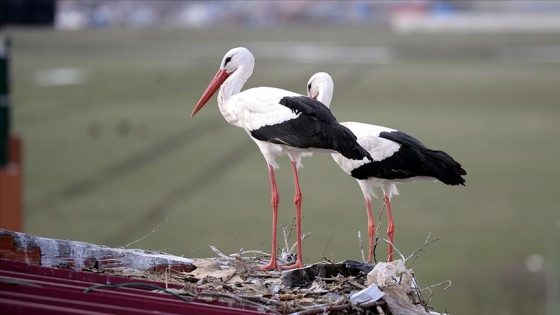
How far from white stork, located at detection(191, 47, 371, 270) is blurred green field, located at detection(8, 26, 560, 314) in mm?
2801

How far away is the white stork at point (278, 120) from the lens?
6980 mm

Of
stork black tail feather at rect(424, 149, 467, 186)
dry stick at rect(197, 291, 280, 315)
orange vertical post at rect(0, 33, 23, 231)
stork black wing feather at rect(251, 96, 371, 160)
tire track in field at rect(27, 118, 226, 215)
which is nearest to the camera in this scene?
dry stick at rect(197, 291, 280, 315)

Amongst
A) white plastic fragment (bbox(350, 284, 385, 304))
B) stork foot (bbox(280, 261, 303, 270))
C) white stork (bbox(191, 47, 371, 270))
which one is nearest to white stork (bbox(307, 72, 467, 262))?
white stork (bbox(191, 47, 371, 270))

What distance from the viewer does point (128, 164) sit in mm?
34031

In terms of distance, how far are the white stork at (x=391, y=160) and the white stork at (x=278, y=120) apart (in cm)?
48

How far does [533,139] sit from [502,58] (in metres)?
21.9

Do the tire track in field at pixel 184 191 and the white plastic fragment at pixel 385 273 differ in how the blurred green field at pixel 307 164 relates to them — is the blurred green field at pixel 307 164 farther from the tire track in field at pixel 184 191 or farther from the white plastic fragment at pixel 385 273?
the white plastic fragment at pixel 385 273

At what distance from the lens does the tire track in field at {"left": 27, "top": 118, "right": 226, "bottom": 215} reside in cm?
2909

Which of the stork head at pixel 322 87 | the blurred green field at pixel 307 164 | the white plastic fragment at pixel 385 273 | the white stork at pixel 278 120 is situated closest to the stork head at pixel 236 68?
the white stork at pixel 278 120

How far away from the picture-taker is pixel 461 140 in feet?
126

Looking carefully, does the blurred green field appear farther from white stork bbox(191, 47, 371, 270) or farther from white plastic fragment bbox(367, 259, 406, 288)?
white plastic fragment bbox(367, 259, 406, 288)

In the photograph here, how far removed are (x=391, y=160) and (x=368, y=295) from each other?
1986 mm

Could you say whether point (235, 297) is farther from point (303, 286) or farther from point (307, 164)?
point (307, 164)

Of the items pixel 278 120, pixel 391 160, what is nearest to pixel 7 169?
pixel 391 160
